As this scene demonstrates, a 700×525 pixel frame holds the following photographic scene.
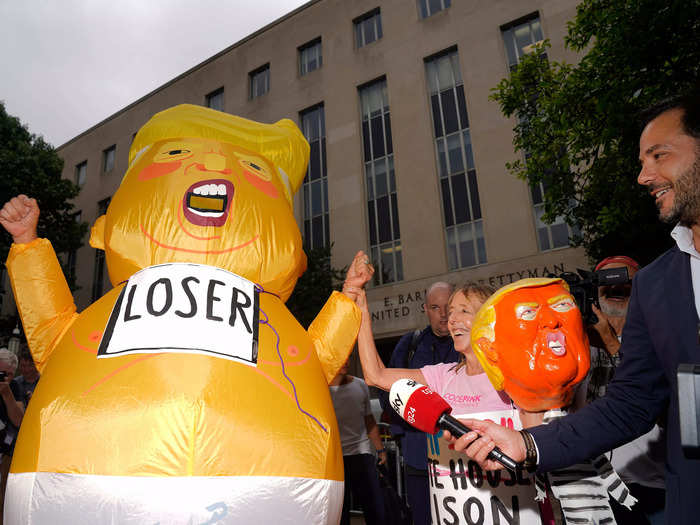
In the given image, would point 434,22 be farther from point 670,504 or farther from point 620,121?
point 670,504

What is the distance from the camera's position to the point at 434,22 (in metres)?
16.9

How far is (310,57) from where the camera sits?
65.4ft

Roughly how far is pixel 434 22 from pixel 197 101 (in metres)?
11.0

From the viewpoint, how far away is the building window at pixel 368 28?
60.6ft

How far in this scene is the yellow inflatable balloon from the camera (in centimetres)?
200

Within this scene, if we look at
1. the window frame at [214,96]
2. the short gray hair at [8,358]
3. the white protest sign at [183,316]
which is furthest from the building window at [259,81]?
the white protest sign at [183,316]

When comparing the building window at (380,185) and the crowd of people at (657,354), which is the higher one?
the building window at (380,185)

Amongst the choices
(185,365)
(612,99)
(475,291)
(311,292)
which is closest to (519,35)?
(311,292)

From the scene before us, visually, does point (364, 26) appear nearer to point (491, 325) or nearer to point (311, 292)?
point (311, 292)

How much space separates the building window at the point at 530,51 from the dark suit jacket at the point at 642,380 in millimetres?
12885

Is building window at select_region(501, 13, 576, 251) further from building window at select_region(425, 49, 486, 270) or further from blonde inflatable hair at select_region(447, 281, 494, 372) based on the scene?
blonde inflatable hair at select_region(447, 281, 494, 372)

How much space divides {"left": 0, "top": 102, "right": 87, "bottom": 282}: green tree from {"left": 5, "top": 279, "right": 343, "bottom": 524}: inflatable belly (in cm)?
1369

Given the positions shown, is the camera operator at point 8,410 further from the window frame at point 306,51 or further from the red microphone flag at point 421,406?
the window frame at point 306,51

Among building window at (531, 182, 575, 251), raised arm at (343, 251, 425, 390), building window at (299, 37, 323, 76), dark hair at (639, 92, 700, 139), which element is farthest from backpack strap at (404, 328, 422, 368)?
building window at (299, 37, 323, 76)
